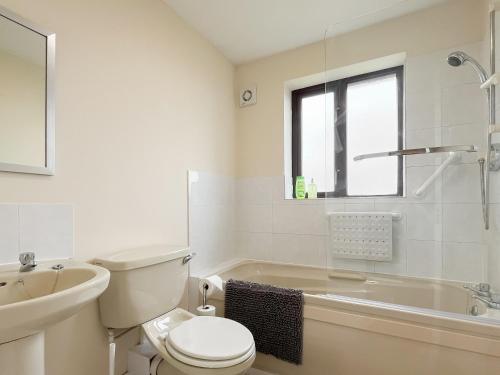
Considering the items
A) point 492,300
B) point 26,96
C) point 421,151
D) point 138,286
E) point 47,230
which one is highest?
point 26,96

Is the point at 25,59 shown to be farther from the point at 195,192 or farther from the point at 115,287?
the point at 195,192

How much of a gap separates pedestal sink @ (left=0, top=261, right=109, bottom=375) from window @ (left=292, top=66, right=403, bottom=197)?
5.20 ft

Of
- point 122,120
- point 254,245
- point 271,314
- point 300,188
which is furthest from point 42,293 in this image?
point 300,188

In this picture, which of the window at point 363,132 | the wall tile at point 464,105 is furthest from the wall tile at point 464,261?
the wall tile at point 464,105

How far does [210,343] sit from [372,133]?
5.24 feet

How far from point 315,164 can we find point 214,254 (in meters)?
1.11

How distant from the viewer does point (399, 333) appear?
121 cm

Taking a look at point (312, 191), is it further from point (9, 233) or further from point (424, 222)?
point (9, 233)

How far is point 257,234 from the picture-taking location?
2.31 metres

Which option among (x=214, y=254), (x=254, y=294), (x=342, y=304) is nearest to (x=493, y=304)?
(x=342, y=304)

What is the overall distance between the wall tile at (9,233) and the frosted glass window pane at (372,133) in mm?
1820

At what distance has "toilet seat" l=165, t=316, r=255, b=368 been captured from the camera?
40.8 inches

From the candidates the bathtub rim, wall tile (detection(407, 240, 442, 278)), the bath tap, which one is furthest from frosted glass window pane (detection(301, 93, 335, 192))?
the bath tap

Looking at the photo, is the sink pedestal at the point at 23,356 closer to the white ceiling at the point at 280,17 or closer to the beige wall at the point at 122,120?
the beige wall at the point at 122,120
